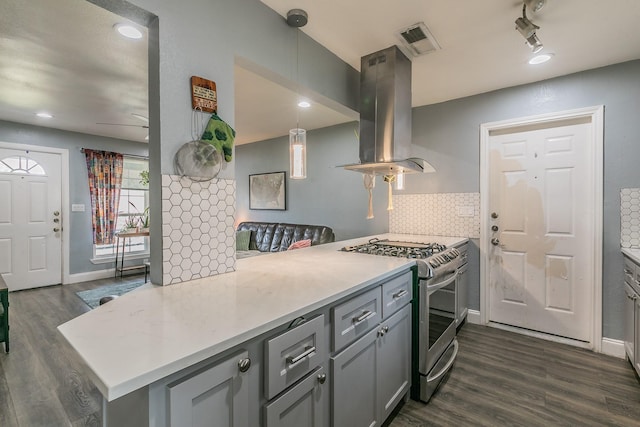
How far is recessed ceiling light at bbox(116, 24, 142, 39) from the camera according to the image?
1.93 metres

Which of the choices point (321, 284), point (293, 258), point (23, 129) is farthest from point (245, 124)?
point (321, 284)

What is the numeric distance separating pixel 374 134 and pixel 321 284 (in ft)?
4.59

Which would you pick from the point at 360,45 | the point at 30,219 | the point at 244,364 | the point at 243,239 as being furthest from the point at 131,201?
the point at 244,364

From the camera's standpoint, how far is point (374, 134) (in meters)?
2.27

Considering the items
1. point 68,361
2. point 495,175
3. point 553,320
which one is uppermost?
point 495,175

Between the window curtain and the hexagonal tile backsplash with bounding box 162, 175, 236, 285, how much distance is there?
4.56 m

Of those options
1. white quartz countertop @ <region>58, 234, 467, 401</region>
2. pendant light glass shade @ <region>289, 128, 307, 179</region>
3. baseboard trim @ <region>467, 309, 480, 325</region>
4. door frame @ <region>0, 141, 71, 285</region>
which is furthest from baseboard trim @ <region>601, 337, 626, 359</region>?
door frame @ <region>0, 141, 71, 285</region>

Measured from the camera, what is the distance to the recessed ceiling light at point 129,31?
1932 millimetres

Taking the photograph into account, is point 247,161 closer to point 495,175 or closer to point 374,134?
point 374,134

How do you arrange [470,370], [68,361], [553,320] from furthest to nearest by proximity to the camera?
[553,320] < [68,361] < [470,370]

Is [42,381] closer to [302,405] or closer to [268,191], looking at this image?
[302,405]

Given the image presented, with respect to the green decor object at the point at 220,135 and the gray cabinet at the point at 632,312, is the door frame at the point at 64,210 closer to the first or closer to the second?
the green decor object at the point at 220,135

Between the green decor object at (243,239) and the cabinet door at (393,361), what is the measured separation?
3.28 metres

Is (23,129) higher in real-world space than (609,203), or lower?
higher
